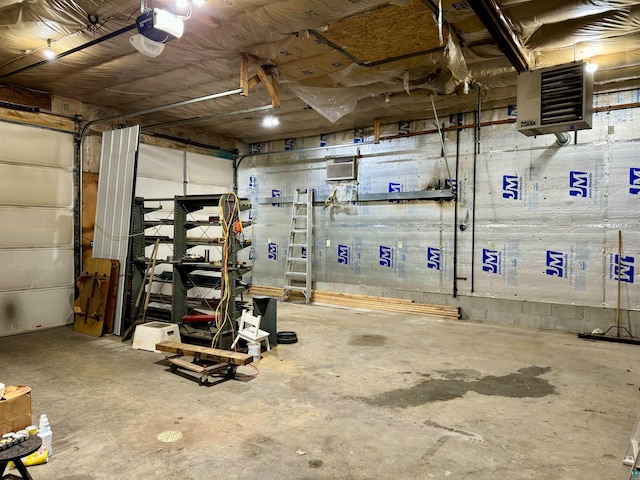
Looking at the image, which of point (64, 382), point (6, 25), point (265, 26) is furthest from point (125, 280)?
point (265, 26)

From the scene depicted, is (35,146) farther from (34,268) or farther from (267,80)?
(267,80)

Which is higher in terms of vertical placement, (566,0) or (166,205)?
(566,0)

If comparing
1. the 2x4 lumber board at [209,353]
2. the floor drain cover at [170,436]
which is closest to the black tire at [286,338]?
the 2x4 lumber board at [209,353]

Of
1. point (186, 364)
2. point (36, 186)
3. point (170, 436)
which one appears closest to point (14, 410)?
point (170, 436)

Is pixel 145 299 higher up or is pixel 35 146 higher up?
pixel 35 146

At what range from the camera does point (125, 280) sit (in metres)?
5.21

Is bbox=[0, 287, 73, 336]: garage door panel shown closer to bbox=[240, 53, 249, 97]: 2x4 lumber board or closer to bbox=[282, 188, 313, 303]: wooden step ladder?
bbox=[282, 188, 313, 303]: wooden step ladder

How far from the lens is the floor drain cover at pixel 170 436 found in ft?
8.72

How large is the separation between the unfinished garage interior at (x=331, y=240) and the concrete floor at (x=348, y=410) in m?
0.02

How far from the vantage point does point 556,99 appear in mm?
4039

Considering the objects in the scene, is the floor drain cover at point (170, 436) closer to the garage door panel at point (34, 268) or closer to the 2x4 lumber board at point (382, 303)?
the garage door panel at point (34, 268)

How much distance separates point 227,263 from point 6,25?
279 centimetres

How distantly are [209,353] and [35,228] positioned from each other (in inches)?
136

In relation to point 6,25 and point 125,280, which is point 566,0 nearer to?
point 6,25
